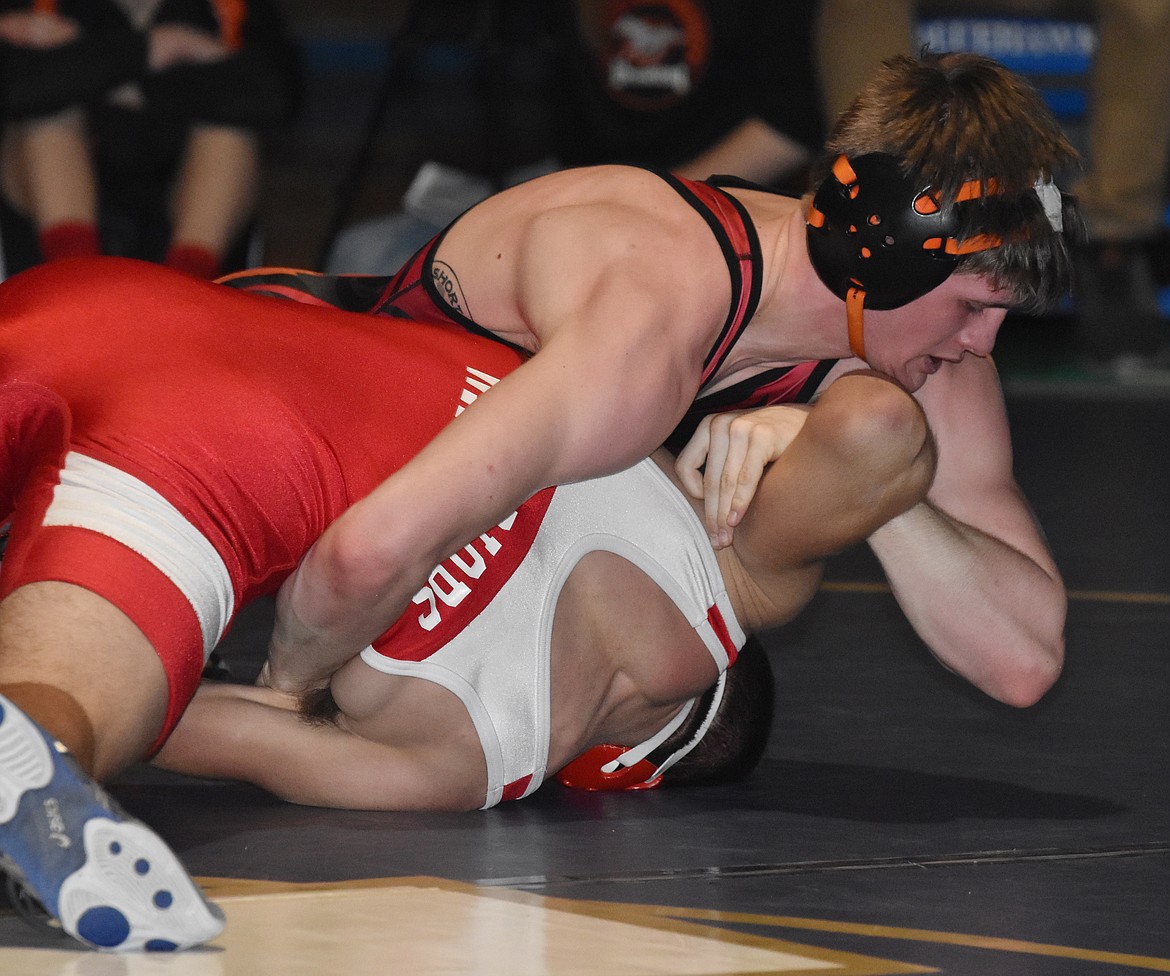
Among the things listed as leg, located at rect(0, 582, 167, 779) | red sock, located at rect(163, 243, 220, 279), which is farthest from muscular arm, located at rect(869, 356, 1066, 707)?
red sock, located at rect(163, 243, 220, 279)

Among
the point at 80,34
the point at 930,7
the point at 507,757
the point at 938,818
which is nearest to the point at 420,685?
the point at 507,757

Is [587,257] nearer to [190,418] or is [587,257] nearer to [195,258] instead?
[190,418]

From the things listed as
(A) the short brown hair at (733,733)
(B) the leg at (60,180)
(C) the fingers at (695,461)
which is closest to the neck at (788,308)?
(C) the fingers at (695,461)

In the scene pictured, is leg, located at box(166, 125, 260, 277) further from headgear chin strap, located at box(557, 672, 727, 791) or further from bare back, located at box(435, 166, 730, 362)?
headgear chin strap, located at box(557, 672, 727, 791)

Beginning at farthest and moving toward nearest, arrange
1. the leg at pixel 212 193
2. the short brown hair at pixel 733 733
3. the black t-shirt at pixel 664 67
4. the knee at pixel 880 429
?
the black t-shirt at pixel 664 67 → the leg at pixel 212 193 → the short brown hair at pixel 733 733 → the knee at pixel 880 429

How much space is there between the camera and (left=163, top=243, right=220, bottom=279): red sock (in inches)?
208

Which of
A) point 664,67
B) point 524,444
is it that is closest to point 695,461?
point 524,444

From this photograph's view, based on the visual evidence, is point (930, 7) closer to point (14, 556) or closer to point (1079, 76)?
point (1079, 76)

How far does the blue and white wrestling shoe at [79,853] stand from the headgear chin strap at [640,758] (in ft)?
2.63

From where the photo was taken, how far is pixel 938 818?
2.25 meters

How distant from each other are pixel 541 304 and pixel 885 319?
44 cm

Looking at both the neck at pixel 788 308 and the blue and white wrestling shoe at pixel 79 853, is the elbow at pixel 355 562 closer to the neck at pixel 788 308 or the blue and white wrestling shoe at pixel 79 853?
the blue and white wrestling shoe at pixel 79 853

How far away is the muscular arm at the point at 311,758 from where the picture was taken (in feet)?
7.29

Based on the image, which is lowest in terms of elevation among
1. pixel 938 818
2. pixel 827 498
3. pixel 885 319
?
pixel 938 818
